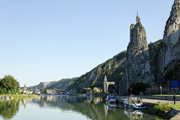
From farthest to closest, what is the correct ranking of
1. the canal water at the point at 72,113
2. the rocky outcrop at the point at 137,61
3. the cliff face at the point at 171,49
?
the rocky outcrop at the point at 137,61 < the cliff face at the point at 171,49 < the canal water at the point at 72,113

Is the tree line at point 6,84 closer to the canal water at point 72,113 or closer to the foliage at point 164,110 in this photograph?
the canal water at point 72,113

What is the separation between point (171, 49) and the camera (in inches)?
4461

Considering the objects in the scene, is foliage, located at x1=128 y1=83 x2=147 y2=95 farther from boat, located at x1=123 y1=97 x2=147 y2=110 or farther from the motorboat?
the motorboat

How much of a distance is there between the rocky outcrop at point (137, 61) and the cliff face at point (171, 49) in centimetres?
970

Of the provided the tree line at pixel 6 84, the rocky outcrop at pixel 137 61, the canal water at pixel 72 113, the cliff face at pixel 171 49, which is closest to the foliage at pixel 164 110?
the canal water at pixel 72 113

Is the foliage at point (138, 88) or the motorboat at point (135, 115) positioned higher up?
the foliage at point (138, 88)

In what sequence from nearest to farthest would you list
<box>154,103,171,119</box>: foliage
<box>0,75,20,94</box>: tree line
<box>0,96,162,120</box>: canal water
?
<box>154,103,171,119</box>: foliage < <box>0,96,162,120</box>: canal water < <box>0,75,20,94</box>: tree line

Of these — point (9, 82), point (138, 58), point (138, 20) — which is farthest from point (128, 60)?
point (9, 82)

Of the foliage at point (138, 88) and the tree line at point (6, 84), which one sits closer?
the foliage at point (138, 88)

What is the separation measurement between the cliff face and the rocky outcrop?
970 cm

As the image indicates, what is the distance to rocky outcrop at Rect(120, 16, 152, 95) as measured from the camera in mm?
129750

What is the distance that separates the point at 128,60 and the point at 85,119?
105m

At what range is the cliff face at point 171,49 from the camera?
4222 inches

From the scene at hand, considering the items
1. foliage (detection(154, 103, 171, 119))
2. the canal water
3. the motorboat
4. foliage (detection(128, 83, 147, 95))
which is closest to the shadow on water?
the canal water
